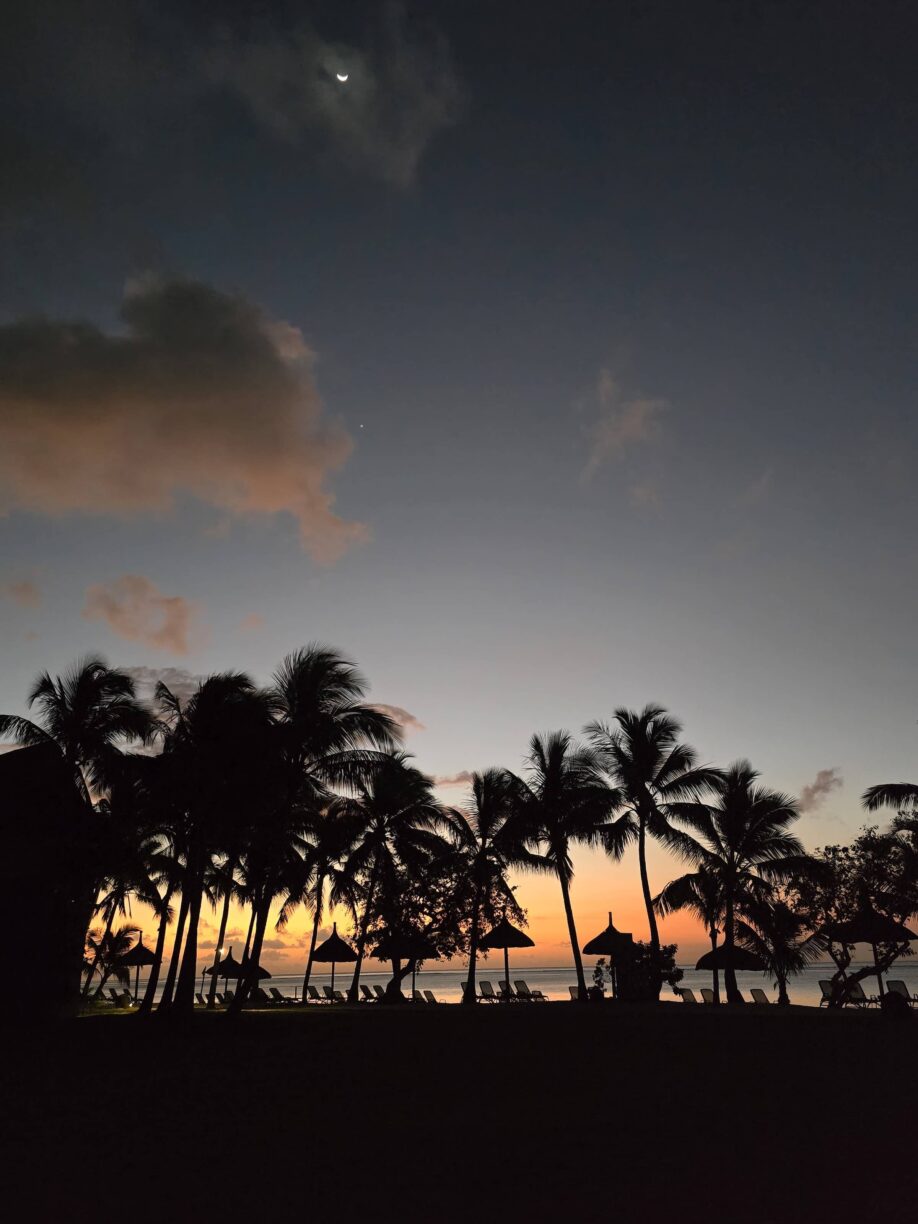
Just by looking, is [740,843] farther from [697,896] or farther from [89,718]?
[89,718]

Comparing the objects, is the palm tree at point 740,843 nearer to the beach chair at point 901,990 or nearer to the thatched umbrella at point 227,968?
the beach chair at point 901,990

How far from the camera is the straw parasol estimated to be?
27703mm

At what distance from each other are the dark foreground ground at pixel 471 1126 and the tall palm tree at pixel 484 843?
47.9 feet

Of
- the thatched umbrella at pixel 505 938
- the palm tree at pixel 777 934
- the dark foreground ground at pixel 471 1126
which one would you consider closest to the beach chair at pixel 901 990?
the palm tree at pixel 777 934

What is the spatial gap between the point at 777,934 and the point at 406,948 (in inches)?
502

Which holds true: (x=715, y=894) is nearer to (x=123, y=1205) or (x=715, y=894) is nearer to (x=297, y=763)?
(x=297, y=763)

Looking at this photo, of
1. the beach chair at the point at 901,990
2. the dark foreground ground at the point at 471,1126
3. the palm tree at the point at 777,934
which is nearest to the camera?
the dark foreground ground at the point at 471,1126

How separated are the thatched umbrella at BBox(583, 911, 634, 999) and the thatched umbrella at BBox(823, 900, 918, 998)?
6.56 meters

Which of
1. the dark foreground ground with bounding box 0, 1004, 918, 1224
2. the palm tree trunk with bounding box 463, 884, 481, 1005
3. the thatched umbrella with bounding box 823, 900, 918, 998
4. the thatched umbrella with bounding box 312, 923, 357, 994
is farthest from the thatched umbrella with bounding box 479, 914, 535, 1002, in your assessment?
the dark foreground ground with bounding box 0, 1004, 918, 1224

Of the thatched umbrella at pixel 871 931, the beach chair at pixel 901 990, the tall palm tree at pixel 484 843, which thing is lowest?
the beach chair at pixel 901 990

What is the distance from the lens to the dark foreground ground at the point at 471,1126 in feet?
21.6

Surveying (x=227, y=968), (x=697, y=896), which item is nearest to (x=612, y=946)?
(x=697, y=896)

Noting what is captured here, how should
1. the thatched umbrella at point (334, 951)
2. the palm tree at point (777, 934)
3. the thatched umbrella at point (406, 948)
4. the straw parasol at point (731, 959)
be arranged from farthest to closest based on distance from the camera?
the thatched umbrella at point (334, 951) → the thatched umbrella at point (406, 948) → the palm tree at point (777, 934) → the straw parasol at point (731, 959)

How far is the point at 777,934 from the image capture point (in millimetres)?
29844
